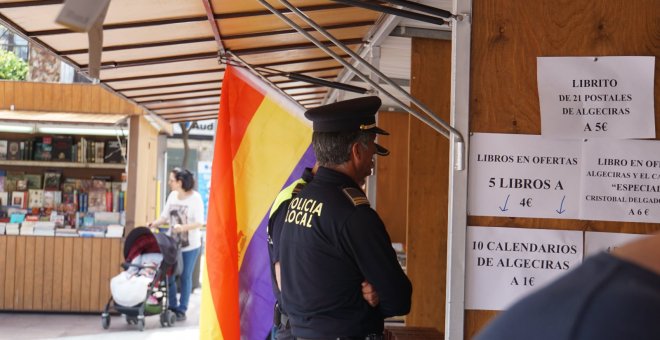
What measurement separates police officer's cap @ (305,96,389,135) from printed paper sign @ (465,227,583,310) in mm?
892

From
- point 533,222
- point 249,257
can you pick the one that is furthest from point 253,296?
point 533,222

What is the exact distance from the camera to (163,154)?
15.9 metres

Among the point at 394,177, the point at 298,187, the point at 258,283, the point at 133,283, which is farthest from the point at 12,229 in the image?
the point at 298,187

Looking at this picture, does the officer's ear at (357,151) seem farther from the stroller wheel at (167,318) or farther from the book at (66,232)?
the book at (66,232)

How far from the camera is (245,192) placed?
19.0 feet

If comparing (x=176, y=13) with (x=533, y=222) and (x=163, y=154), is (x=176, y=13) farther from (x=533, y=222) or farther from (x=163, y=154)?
(x=163, y=154)

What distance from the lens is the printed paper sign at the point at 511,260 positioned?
10.1ft

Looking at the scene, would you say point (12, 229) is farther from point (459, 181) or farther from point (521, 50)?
point (521, 50)

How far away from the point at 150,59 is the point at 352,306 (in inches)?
159

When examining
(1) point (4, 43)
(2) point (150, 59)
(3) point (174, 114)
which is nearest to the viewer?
(2) point (150, 59)

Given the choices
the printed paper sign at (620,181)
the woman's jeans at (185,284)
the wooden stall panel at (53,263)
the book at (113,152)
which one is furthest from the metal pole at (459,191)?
the book at (113,152)

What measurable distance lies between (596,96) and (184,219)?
930cm

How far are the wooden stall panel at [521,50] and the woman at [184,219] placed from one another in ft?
29.5

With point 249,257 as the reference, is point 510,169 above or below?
above
